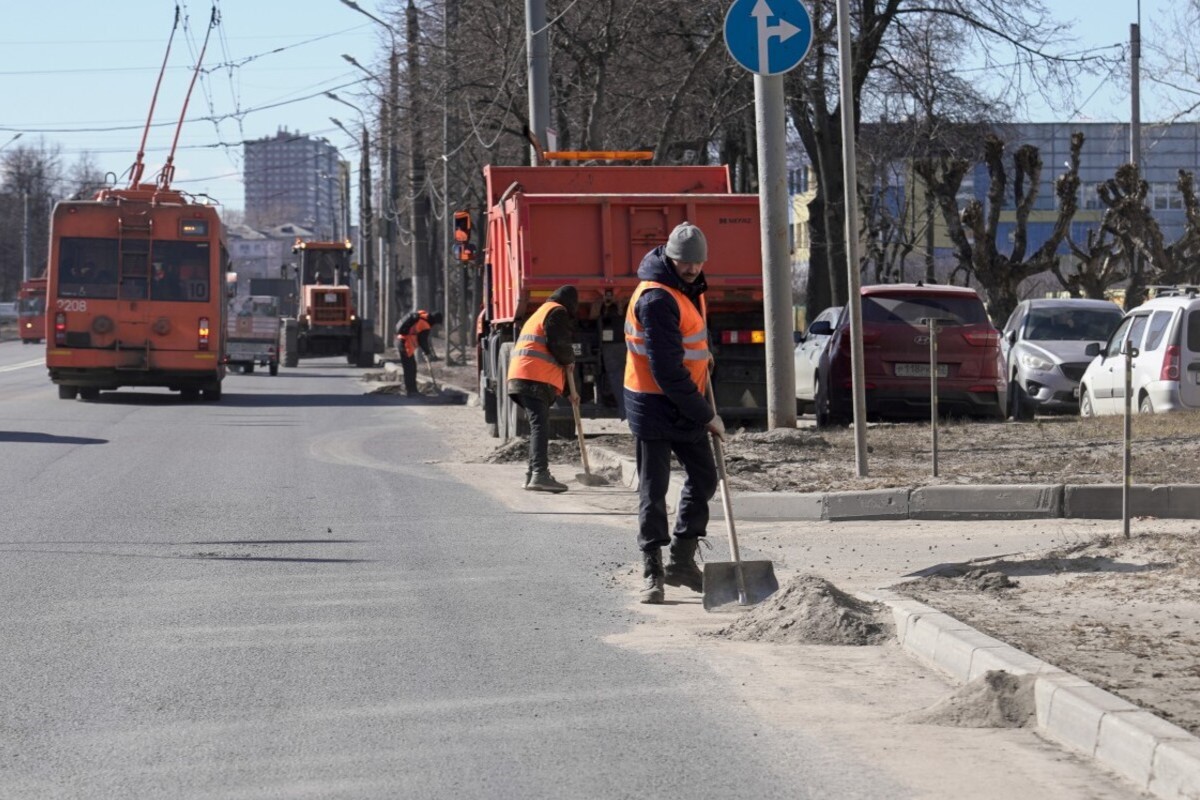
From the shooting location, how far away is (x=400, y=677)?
21.3 feet

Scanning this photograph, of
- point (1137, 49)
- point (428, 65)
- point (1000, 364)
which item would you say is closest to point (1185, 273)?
point (1137, 49)

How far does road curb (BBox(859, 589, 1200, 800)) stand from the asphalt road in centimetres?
10

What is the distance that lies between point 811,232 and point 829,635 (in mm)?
28847

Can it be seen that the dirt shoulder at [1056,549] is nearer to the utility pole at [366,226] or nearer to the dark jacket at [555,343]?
the dark jacket at [555,343]

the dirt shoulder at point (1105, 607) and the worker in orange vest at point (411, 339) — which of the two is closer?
the dirt shoulder at point (1105, 607)

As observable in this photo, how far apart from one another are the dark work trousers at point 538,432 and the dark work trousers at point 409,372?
51.6 ft

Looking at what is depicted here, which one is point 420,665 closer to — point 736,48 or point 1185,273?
point 736,48

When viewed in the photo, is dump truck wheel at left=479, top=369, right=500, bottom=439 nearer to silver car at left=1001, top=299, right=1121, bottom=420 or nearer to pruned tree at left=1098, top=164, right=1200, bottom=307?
silver car at left=1001, top=299, right=1121, bottom=420

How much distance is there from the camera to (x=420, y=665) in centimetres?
673

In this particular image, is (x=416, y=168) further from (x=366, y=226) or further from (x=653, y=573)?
(x=653, y=573)

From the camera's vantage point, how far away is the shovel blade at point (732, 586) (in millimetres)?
8062

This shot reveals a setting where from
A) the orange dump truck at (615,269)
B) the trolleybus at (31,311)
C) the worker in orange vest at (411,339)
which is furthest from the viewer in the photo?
the trolleybus at (31,311)

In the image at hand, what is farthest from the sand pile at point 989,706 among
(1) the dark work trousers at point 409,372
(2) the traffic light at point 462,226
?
(1) the dark work trousers at point 409,372

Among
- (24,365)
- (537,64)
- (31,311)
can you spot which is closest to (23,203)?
(31,311)
